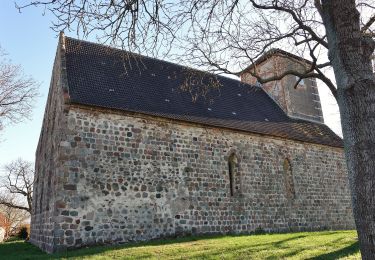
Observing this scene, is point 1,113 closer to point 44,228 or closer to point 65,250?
point 44,228

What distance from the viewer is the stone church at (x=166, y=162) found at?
10922 mm

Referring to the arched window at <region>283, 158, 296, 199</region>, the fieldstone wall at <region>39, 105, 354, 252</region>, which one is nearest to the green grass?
the fieldstone wall at <region>39, 105, 354, 252</region>

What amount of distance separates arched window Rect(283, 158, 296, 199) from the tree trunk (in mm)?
11782

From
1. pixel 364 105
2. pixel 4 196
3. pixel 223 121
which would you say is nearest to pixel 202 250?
pixel 364 105

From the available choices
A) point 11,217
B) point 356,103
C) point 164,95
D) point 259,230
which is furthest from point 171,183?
point 11,217

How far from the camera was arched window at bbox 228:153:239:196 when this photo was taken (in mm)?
14116

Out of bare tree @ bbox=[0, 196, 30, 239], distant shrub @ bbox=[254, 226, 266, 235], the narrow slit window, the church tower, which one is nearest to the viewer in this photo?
distant shrub @ bbox=[254, 226, 266, 235]

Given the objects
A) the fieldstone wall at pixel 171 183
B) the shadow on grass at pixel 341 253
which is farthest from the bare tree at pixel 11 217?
the shadow on grass at pixel 341 253

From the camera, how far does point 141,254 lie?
27.5 feet

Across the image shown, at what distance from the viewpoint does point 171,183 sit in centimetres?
1252

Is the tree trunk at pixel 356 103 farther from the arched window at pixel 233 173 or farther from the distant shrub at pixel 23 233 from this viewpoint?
the distant shrub at pixel 23 233

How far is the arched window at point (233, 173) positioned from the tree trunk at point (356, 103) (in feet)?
31.9

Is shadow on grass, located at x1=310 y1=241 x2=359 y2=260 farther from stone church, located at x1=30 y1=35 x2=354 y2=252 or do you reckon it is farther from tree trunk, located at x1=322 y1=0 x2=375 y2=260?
stone church, located at x1=30 y1=35 x2=354 y2=252

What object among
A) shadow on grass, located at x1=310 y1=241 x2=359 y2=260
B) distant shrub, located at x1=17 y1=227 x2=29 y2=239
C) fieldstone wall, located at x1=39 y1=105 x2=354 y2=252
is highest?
fieldstone wall, located at x1=39 y1=105 x2=354 y2=252
